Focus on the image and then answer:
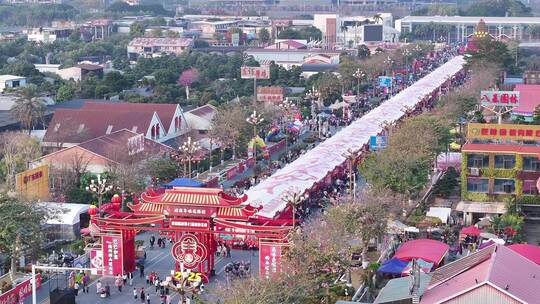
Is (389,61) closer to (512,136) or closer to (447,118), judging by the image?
(447,118)

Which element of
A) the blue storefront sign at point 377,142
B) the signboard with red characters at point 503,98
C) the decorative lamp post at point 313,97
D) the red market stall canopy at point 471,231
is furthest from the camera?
the decorative lamp post at point 313,97

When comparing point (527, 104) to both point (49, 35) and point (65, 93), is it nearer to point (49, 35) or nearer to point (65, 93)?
point (65, 93)

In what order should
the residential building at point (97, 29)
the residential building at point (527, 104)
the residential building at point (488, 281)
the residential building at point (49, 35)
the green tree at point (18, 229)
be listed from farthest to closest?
the residential building at point (97, 29), the residential building at point (49, 35), the residential building at point (527, 104), the green tree at point (18, 229), the residential building at point (488, 281)

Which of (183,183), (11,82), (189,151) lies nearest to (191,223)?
(183,183)

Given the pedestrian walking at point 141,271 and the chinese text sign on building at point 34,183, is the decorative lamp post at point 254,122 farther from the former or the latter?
the pedestrian walking at point 141,271

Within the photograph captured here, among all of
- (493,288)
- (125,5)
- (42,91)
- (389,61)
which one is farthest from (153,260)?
(125,5)

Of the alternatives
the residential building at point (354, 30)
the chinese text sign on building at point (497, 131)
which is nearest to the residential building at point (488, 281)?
the chinese text sign on building at point (497, 131)
